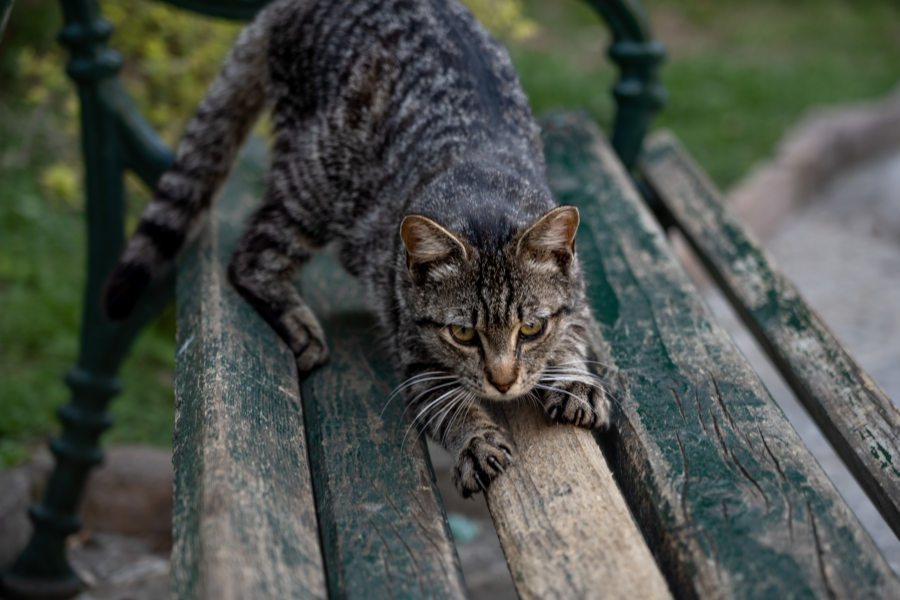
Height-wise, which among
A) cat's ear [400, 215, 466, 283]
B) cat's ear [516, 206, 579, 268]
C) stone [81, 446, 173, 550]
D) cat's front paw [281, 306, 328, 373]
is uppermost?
stone [81, 446, 173, 550]

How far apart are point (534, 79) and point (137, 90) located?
330cm

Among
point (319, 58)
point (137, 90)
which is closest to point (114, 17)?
point (137, 90)

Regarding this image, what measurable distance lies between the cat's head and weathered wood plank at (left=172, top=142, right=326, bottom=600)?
390mm

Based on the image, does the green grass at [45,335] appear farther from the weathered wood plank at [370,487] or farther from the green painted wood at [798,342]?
the green painted wood at [798,342]

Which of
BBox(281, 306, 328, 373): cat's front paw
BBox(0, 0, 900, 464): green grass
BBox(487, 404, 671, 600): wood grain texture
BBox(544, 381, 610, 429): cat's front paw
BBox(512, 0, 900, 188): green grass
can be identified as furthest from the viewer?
BBox(512, 0, 900, 188): green grass

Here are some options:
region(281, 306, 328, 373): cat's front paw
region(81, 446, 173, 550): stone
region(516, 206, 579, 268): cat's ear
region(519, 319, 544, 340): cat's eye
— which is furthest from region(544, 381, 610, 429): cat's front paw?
region(81, 446, 173, 550): stone

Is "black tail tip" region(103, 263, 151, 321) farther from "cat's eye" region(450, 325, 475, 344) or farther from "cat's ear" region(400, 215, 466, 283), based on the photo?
"cat's eye" region(450, 325, 475, 344)

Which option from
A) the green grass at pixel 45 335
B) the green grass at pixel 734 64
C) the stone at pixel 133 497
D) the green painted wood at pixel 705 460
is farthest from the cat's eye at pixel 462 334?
the green grass at pixel 734 64

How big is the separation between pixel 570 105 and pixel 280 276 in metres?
4.64

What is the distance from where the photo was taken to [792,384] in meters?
2.32

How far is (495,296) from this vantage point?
218 centimetres

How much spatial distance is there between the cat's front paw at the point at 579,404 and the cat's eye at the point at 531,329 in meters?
0.13

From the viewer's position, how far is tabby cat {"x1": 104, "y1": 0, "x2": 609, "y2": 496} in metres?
2.19

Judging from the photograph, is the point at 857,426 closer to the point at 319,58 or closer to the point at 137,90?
the point at 319,58
